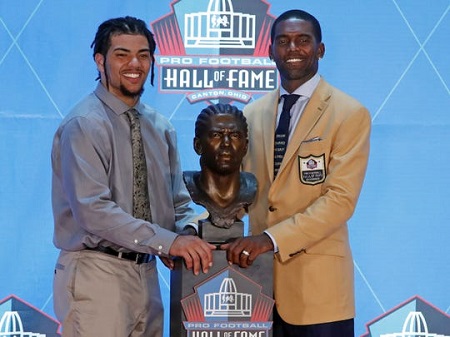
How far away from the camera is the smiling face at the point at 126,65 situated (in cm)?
291

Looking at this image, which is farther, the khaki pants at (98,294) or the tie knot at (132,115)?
the tie knot at (132,115)

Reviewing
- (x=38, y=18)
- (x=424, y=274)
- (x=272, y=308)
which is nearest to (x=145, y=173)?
(x=272, y=308)

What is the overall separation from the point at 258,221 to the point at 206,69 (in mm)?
1280

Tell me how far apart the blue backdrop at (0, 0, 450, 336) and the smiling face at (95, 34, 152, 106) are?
1072 mm

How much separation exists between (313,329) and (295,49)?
98 centimetres

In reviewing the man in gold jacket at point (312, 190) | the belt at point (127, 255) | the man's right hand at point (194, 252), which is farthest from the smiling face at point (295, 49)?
the belt at point (127, 255)

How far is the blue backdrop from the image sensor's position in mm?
4000

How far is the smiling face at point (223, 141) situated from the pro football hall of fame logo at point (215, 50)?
4.34ft

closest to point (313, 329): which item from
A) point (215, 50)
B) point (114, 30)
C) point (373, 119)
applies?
point (114, 30)

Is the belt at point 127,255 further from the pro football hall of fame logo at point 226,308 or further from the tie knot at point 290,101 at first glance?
the tie knot at point 290,101

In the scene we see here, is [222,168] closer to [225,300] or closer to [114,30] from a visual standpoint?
[225,300]

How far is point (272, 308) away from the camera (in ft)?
8.95

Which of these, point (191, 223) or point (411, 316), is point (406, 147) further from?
point (191, 223)

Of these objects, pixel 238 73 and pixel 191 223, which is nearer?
pixel 191 223
